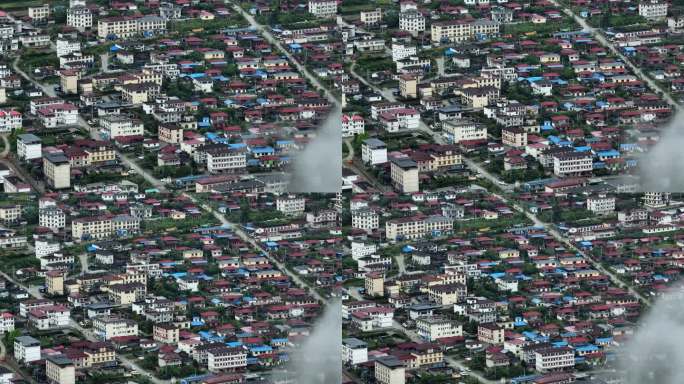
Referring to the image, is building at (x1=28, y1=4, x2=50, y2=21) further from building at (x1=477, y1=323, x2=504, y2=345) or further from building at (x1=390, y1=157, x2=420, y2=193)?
building at (x1=477, y1=323, x2=504, y2=345)

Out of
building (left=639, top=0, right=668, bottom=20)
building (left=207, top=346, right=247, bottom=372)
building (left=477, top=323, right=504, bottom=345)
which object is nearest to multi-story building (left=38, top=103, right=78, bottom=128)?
building (left=207, top=346, right=247, bottom=372)

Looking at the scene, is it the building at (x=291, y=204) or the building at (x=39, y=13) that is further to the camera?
the building at (x=39, y=13)

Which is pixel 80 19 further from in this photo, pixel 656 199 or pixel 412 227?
pixel 656 199

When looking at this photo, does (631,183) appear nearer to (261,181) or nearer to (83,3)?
(261,181)

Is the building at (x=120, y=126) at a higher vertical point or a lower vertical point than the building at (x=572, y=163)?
higher

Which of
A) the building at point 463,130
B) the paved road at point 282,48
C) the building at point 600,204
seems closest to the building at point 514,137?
the building at point 463,130

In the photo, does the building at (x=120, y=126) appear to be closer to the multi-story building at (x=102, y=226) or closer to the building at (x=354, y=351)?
the multi-story building at (x=102, y=226)

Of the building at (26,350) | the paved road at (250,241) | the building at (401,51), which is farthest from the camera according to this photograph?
the building at (401,51)
